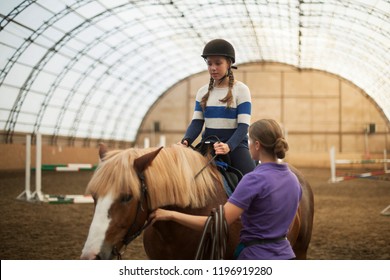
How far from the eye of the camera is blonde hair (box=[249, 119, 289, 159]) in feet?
7.26

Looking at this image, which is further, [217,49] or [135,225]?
[217,49]

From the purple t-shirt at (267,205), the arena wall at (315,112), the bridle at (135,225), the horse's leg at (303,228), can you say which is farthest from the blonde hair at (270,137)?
the arena wall at (315,112)

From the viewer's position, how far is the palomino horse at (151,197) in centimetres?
207

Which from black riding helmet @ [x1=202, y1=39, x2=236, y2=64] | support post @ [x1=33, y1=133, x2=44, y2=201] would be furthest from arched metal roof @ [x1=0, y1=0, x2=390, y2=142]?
black riding helmet @ [x1=202, y1=39, x2=236, y2=64]

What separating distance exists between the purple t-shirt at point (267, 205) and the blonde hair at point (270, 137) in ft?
0.25

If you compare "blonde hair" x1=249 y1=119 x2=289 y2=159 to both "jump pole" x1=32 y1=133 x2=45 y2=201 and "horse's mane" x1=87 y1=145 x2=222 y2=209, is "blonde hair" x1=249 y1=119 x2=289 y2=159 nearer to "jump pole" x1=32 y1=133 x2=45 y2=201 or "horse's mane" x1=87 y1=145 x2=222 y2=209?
"horse's mane" x1=87 y1=145 x2=222 y2=209

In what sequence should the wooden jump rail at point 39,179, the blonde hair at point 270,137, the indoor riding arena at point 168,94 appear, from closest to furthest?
the blonde hair at point 270,137
the wooden jump rail at point 39,179
the indoor riding arena at point 168,94

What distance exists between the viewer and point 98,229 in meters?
2.03

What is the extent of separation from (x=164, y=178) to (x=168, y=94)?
1260 inches

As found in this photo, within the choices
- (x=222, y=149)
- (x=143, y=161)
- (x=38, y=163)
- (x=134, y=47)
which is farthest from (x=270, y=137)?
(x=134, y=47)

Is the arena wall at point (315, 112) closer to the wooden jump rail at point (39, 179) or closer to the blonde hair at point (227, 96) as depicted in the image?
the wooden jump rail at point (39, 179)

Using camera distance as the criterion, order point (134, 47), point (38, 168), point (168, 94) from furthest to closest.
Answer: point (168, 94), point (134, 47), point (38, 168)

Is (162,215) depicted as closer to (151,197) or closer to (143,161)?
(151,197)

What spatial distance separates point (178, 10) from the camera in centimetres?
2180
